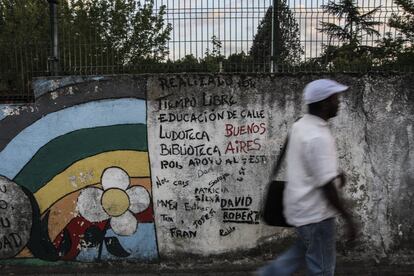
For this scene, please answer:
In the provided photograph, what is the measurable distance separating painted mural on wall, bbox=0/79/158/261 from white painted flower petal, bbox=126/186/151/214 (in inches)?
0.4

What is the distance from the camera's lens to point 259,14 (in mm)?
6016

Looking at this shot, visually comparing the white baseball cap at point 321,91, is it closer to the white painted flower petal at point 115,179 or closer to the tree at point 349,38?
the tree at point 349,38

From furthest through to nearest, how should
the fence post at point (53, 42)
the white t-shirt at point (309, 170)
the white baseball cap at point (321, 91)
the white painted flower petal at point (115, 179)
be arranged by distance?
the fence post at point (53, 42), the white painted flower petal at point (115, 179), the white baseball cap at point (321, 91), the white t-shirt at point (309, 170)

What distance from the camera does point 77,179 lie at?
571cm

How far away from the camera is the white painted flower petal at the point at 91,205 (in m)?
5.71

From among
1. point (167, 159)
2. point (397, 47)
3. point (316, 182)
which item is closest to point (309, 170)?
point (316, 182)

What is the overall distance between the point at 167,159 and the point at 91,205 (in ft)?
3.19

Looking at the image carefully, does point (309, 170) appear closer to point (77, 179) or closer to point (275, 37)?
point (275, 37)

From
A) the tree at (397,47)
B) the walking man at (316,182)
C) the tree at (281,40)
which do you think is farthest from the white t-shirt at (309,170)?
the tree at (397,47)

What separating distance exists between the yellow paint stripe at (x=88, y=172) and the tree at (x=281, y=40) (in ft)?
5.79

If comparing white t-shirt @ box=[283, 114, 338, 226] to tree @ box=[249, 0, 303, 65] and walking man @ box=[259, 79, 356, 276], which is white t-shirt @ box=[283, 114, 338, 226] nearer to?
walking man @ box=[259, 79, 356, 276]

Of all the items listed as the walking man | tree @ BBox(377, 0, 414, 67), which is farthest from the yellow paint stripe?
tree @ BBox(377, 0, 414, 67)

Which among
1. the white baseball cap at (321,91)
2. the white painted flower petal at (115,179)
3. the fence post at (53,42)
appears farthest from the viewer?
the fence post at (53,42)

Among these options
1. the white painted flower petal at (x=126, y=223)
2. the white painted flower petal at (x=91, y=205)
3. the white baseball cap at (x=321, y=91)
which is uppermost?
the white baseball cap at (x=321, y=91)
